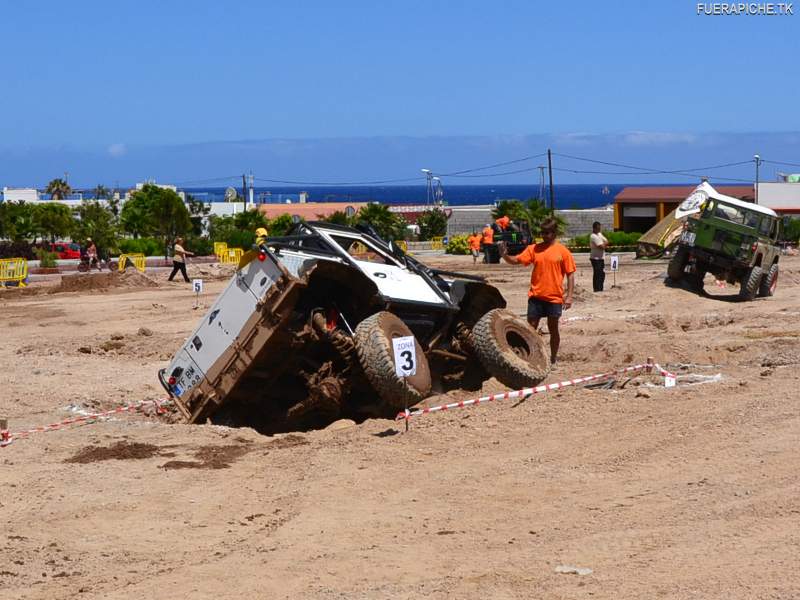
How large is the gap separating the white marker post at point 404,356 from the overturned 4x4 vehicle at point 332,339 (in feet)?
0.21

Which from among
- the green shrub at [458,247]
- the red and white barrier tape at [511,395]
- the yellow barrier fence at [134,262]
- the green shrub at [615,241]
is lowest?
the green shrub at [615,241]

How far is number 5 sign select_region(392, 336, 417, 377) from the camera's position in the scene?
11.5 metres

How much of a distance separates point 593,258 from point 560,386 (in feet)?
45.3

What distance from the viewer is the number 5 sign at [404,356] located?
11461 millimetres

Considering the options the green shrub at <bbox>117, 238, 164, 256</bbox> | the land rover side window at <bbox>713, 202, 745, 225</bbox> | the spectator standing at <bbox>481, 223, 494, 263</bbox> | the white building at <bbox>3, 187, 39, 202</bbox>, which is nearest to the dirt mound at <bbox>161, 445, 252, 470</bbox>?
the land rover side window at <bbox>713, 202, 745, 225</bbox>

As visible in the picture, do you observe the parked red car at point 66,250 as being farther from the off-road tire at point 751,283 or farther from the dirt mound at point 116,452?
the dirt mound at point 116,452

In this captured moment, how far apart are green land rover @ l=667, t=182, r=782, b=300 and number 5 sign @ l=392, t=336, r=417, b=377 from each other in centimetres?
1473

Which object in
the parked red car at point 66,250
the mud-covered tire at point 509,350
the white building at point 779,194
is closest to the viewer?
the mud-covered tire at point 509,350

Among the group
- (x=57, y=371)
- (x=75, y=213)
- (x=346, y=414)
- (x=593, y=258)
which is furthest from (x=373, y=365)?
(x=75, y=213)

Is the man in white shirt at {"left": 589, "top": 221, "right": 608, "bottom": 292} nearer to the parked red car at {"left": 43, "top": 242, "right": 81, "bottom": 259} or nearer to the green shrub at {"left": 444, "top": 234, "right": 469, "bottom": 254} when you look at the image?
the green shrub at {"left": 444, "top": 234, "right": 469, "bottom": 254}

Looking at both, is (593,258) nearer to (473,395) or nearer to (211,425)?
(473,395)

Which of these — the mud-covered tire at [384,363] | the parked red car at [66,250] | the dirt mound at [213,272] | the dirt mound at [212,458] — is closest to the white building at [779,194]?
the parked red car at [66,250]

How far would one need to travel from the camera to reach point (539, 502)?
29.0 ft

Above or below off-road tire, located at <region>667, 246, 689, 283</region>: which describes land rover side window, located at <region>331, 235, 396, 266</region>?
above
